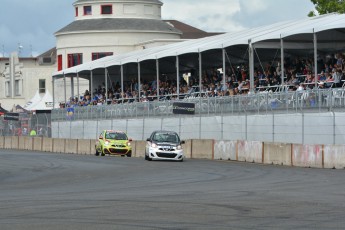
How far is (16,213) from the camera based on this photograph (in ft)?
60.3

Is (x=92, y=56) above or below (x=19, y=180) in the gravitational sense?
above

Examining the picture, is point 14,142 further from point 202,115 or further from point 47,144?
point 202,115

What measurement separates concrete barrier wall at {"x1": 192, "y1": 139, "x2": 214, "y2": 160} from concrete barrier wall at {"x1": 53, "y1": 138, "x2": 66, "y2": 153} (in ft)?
55.0

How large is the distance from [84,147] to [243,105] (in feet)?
53.8

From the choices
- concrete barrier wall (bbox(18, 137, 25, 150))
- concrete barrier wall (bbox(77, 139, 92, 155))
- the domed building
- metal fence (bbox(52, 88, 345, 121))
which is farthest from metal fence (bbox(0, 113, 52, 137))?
the domed building

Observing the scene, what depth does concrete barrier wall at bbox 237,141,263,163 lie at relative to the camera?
42125mm

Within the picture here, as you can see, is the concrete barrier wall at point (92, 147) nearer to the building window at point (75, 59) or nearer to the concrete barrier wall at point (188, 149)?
the concrete barrier wall at point (188, 149)

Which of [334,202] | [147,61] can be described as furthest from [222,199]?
[147,61]

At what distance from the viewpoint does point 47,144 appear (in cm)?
6750

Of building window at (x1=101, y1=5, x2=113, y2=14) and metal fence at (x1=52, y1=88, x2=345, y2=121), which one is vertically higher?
building window at (x1=101, y1=5, x2=113, y2=14)

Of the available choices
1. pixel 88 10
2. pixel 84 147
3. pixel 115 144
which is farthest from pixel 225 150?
pixel 88 10

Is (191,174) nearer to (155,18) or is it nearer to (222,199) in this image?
(222,199)

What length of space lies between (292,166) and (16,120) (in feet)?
140

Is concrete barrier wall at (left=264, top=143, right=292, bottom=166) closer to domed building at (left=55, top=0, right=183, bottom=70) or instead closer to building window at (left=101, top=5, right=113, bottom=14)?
domed building at (left=55, top=0, right=183, bottom=70)
